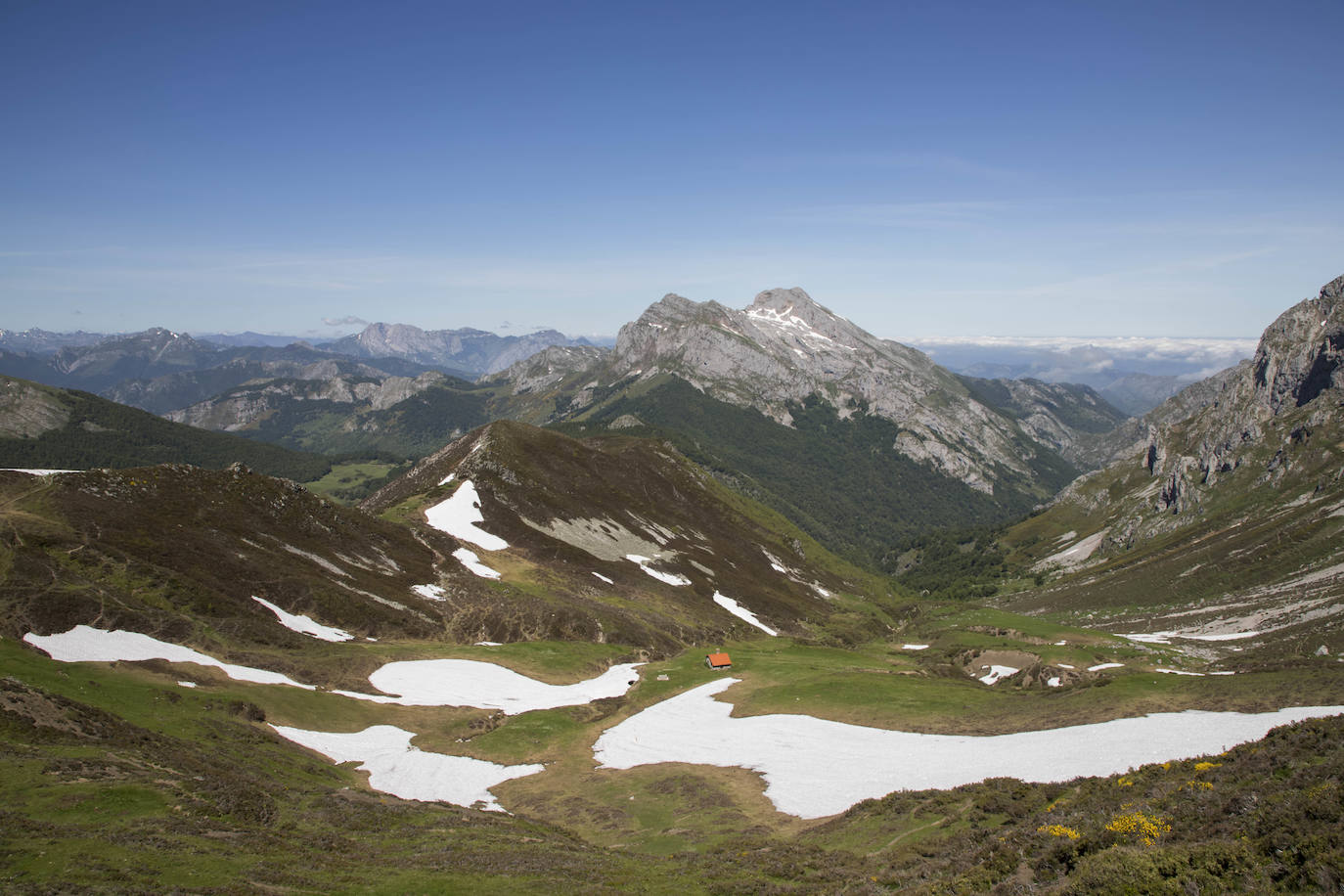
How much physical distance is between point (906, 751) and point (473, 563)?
7412 centimetres

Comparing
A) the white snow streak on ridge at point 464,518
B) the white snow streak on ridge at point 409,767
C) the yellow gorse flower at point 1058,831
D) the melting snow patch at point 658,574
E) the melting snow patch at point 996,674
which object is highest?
the yellow gorse flower at point 1058,831

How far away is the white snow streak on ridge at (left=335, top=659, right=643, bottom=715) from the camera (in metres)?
62.0

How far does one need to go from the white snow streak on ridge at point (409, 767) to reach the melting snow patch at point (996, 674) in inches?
2022

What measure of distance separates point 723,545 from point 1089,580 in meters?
108

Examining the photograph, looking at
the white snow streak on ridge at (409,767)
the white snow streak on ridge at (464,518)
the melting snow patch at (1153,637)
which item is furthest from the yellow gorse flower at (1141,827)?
the melting snow patch at (1153,637)

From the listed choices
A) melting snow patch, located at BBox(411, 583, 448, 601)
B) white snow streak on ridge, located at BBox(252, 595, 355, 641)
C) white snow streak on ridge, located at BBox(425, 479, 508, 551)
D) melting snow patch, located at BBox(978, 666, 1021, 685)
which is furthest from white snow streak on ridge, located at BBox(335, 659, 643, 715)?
white snow streak on ridge, located at BBox(425, 479, 508, 551)

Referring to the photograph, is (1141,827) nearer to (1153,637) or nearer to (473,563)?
(473,563)

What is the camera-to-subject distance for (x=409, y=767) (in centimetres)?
4791

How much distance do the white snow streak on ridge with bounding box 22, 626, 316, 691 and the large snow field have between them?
29469 mm

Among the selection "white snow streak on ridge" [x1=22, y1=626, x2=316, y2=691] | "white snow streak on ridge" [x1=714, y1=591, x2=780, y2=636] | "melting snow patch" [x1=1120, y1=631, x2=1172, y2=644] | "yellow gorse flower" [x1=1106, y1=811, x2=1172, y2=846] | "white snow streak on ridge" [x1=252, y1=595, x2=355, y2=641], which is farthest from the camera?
"white snow streak on ridge" [x1=714, y1=591, x2=780, y2=636]

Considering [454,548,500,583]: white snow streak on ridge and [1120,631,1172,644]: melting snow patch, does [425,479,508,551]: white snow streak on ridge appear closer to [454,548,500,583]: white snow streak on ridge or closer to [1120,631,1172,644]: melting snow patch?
[454,548,500,583]: white snow streak on ridge

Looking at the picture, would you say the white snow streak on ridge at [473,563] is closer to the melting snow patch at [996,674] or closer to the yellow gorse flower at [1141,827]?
the melting snow patch at [996,674]

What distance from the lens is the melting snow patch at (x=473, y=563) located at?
3925 inches

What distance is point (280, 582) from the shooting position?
238 ft
